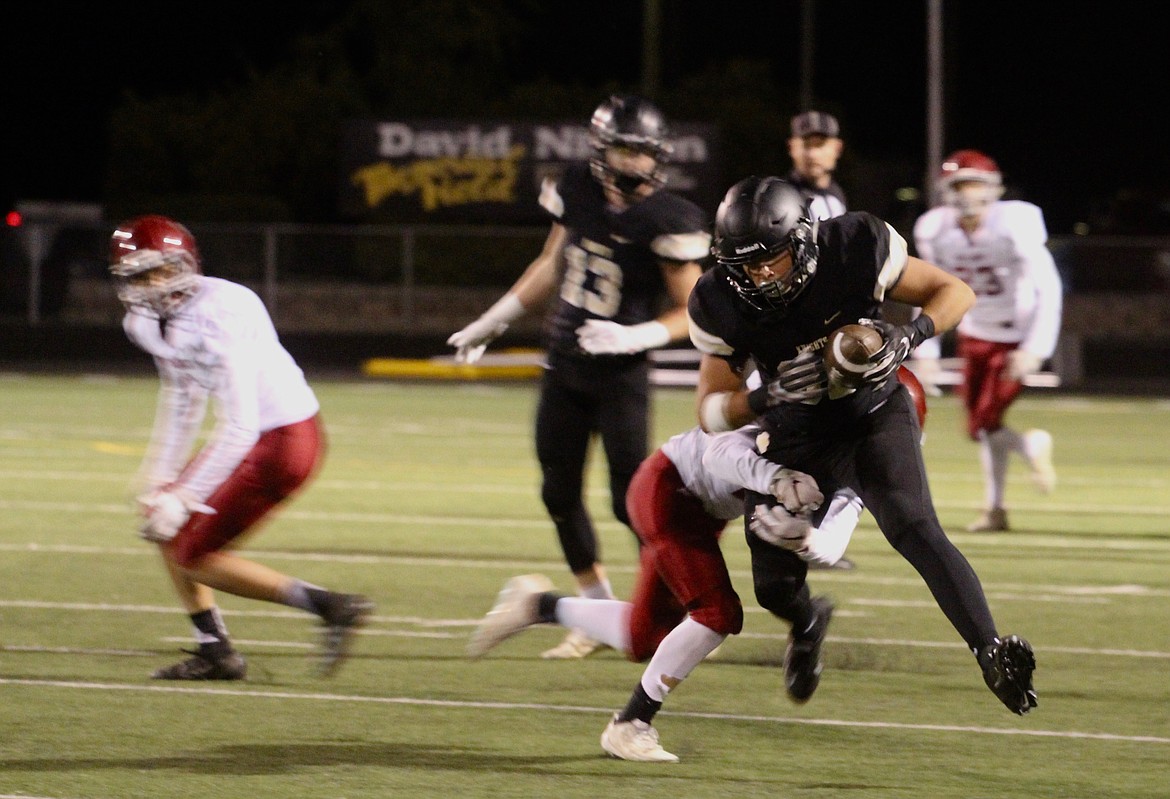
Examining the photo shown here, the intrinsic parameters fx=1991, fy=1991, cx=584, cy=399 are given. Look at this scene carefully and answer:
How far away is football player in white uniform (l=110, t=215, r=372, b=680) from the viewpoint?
5.60 metres

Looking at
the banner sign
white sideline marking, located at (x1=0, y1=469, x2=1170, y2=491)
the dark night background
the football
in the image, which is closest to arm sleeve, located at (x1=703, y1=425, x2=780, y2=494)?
the football

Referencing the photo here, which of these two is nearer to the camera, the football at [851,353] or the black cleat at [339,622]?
the football at [851,353]

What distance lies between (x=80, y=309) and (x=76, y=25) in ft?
52.6

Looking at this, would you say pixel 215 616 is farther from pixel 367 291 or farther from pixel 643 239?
pixel 367 291

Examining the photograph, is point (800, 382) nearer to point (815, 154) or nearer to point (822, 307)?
point (822, 307)

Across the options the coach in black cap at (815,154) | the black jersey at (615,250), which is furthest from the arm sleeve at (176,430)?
the coach in black cap at (815,154)

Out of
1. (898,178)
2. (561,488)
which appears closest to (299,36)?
(898,178)

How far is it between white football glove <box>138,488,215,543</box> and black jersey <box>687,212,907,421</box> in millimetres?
1606

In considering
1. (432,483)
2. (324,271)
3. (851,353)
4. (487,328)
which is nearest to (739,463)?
(851,353)

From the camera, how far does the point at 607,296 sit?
629cm

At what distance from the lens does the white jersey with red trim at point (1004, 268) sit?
9367 mm

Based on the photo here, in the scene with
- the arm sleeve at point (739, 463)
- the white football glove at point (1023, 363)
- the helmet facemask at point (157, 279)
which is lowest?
the arm sleeve at point (739, 463)

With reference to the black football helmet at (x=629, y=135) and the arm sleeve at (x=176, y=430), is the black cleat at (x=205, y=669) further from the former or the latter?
Answer: the black football helmet at (x=629, y=135)

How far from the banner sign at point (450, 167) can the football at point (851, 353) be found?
66.7 feet
